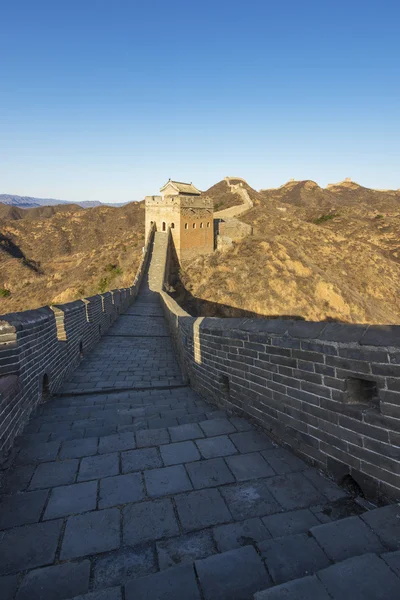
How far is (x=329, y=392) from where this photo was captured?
280 centimetres

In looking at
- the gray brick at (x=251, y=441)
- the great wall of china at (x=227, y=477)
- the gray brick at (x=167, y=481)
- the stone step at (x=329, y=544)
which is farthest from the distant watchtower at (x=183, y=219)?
the stone step at (x=329, y=544)

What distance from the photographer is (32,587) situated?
183 cm

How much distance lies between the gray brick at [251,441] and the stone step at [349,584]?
165 centimetres

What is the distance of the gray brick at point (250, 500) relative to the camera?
2.42 metres

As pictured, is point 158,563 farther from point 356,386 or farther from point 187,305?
point 187,305

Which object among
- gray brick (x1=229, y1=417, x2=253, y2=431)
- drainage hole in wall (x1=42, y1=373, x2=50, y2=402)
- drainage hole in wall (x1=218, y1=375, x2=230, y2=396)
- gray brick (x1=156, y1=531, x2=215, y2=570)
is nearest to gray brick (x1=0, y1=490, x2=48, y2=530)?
gray brick (x1=156, y1=531, x2=215, y2=570)

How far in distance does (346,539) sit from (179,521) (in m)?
1.00

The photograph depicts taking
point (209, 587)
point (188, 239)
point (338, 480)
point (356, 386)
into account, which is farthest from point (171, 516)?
point (188, 239)

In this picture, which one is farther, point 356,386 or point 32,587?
point 356,386

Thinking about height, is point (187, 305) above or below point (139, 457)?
below

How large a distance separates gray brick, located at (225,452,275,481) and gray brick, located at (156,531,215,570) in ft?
2.27

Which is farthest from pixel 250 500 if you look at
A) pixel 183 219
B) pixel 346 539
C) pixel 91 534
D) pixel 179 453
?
pixel 183 219

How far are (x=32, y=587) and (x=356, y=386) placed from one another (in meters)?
2.28

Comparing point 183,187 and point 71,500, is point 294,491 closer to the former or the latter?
point 71,500
